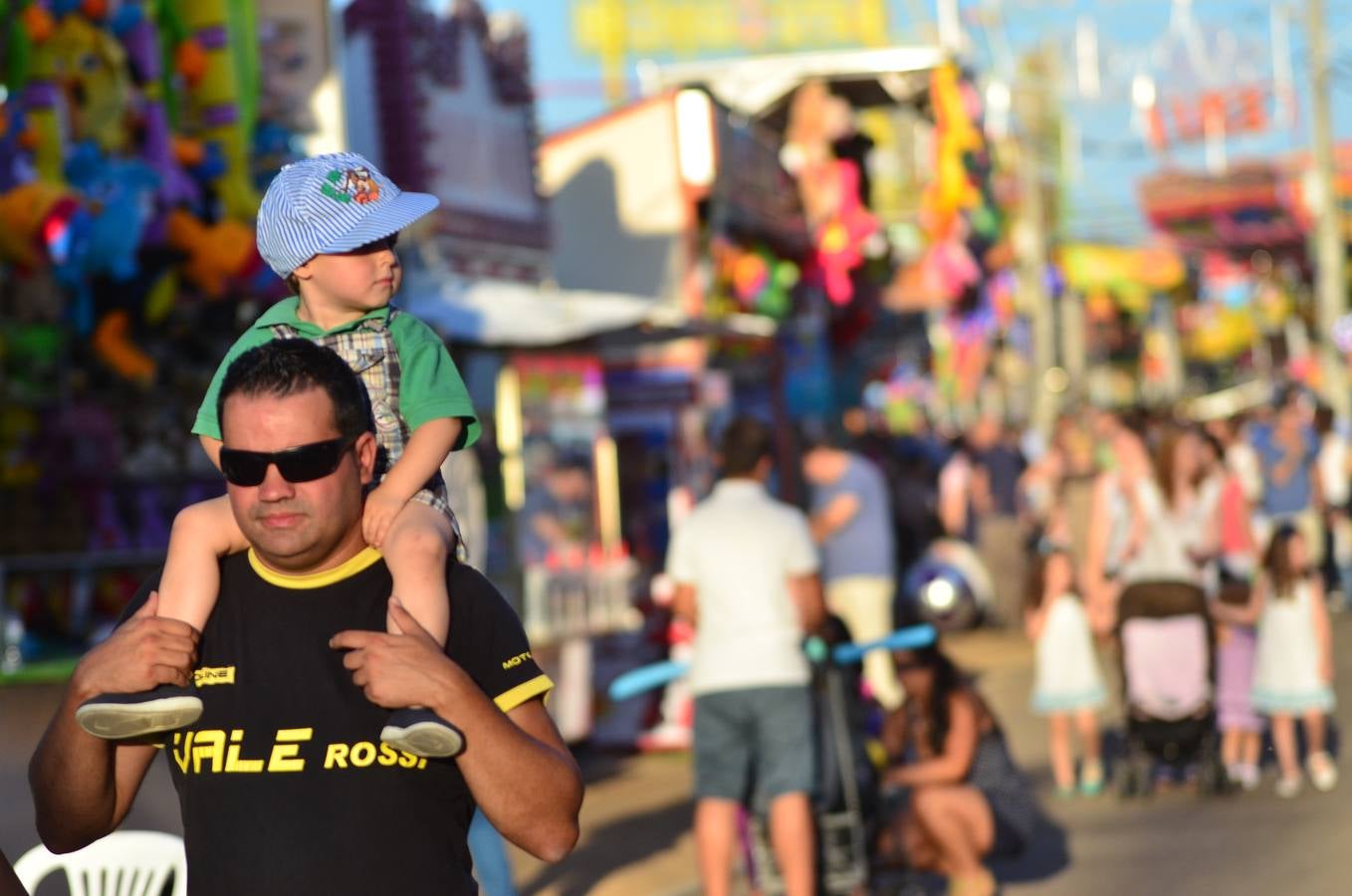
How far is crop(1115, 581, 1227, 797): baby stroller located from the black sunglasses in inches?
313

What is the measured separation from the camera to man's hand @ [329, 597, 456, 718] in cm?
305

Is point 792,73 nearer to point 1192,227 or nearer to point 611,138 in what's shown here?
point 611,138

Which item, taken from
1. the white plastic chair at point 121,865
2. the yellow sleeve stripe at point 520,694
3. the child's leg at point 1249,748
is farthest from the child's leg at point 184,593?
the child's leg at point 1249,748

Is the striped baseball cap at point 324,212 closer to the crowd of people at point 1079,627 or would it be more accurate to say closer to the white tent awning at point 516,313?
the crowd of people at point 1079,627

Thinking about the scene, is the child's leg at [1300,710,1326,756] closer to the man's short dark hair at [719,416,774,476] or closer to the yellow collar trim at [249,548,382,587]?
the man's short dark hair at [719,416,774,476]

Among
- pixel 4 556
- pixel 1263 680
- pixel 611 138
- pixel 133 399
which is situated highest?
pixel 611 138

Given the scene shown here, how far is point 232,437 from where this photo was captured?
3.18 metres

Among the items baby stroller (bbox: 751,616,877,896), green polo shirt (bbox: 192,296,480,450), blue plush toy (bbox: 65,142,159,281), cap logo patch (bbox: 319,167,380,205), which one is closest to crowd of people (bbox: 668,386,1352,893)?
baby stroller (bbox: 751,616,877,896)

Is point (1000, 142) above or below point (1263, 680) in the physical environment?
above

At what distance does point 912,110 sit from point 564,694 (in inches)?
778

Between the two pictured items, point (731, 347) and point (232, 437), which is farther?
point (731, 347)

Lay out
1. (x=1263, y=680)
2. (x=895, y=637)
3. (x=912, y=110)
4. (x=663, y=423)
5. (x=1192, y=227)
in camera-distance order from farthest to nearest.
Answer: (x=1192, y=227), (x=912, y=110), (x=663, y=423), (x=1263, y=680), (x=895, y=637)

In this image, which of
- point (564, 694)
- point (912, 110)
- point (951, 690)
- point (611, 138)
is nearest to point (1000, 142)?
point (912, 110)

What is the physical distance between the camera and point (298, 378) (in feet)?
10.5
